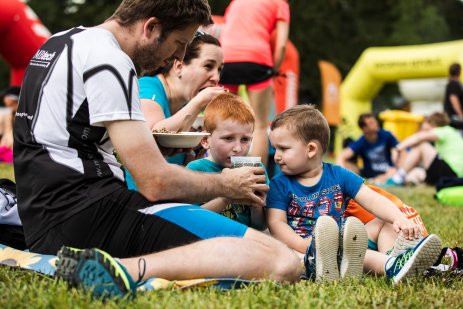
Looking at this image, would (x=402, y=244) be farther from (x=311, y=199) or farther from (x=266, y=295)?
(x=266, y=295)

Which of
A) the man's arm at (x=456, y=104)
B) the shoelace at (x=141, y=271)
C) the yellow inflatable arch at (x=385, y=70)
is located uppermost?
the shoelace at (x=141, y=271)

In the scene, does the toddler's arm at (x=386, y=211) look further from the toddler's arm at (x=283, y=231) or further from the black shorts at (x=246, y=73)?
the black shorts at (x=246, y=73)

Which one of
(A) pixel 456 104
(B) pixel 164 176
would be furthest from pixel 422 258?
(A) pixel 456 104

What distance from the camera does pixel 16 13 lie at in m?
14.2

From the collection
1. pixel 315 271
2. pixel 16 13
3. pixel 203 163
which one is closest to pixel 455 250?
pixel 315 271

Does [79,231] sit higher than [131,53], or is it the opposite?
[131,53]

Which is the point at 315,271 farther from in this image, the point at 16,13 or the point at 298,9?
the point at 298,9

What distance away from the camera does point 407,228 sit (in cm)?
305

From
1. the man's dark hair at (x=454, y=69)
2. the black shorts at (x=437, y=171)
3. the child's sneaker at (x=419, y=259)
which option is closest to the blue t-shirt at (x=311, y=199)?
the child's sneaker at (x=419, y=259)

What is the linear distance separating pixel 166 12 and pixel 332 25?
27.9 meters

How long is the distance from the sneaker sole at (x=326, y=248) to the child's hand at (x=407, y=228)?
444 mm

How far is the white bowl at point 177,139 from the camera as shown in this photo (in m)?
2.88

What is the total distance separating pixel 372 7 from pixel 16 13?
825 inches

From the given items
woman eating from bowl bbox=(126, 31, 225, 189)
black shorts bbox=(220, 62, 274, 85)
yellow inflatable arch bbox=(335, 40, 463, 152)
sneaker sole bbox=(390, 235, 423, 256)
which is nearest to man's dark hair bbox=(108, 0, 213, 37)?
woman eating from bowl bbox=(126, 31, 225, 189)
